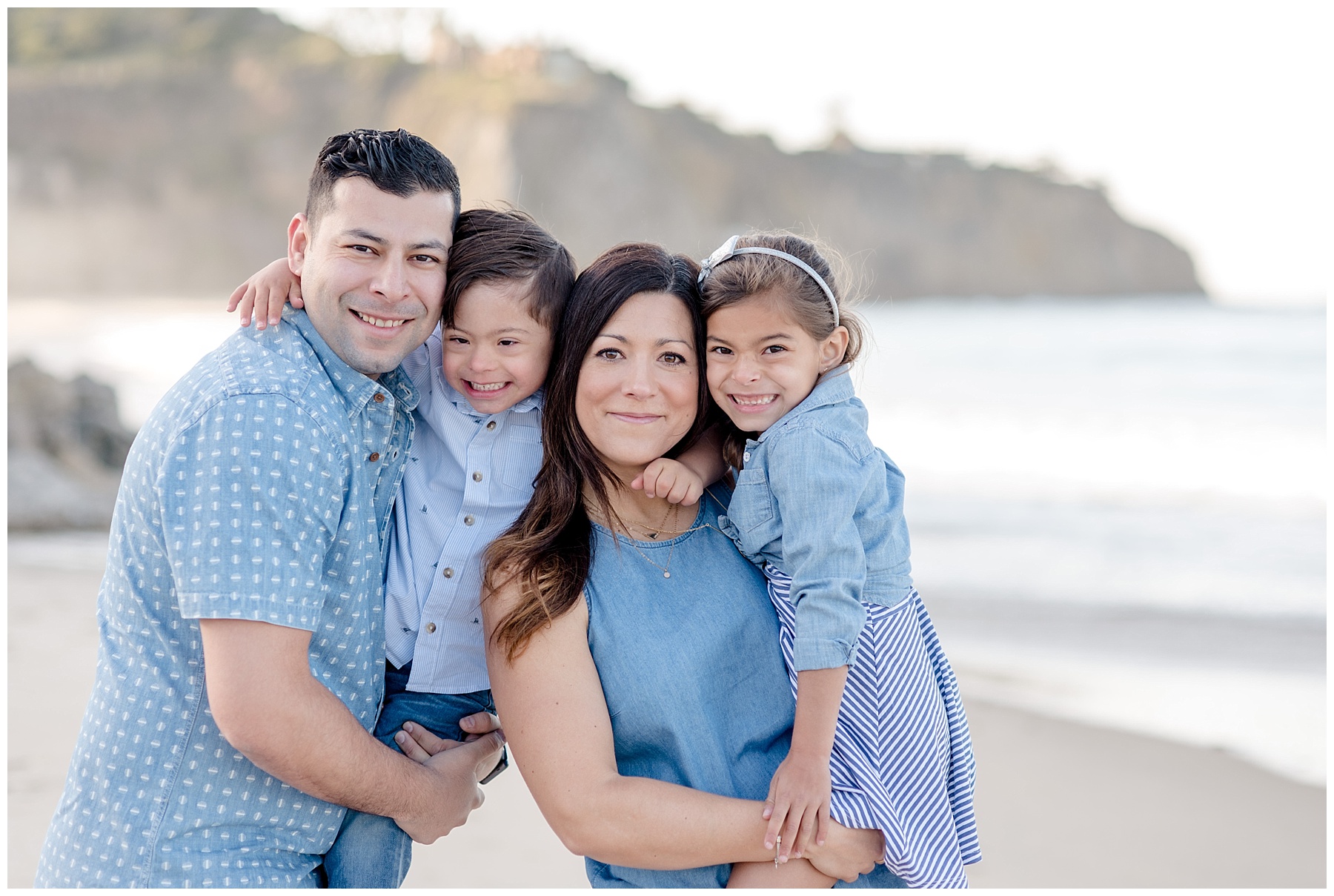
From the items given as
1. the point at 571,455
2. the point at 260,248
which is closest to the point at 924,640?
the point at 571,455

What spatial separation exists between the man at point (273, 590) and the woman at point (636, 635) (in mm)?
269

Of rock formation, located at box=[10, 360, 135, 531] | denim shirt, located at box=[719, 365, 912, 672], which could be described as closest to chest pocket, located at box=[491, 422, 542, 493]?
denim shirt, located at box=[719, 365, 912, 672]

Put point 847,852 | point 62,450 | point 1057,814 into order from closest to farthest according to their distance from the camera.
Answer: point 847,852 < point 1057,814 < point 62,450

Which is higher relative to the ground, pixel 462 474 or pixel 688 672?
pixel 462 474

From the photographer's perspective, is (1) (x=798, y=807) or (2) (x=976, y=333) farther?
(2) (x=976, y=333)

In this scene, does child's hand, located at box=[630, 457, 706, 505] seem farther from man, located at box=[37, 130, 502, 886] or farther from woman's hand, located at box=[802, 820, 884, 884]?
woman's hand, located at box=[802, 820, 884, 884]

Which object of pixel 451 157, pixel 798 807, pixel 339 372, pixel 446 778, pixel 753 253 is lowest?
pixel 446 778

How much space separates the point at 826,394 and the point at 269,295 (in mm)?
1226

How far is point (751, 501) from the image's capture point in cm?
245

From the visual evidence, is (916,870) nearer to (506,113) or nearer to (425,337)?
(425,337)

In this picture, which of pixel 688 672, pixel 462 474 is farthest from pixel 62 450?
pixel 688 672

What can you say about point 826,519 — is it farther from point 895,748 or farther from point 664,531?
point 895,748

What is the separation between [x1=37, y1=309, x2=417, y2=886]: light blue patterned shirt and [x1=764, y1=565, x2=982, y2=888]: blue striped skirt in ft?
3.11

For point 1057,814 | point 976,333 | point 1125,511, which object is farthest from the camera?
point 976,333
